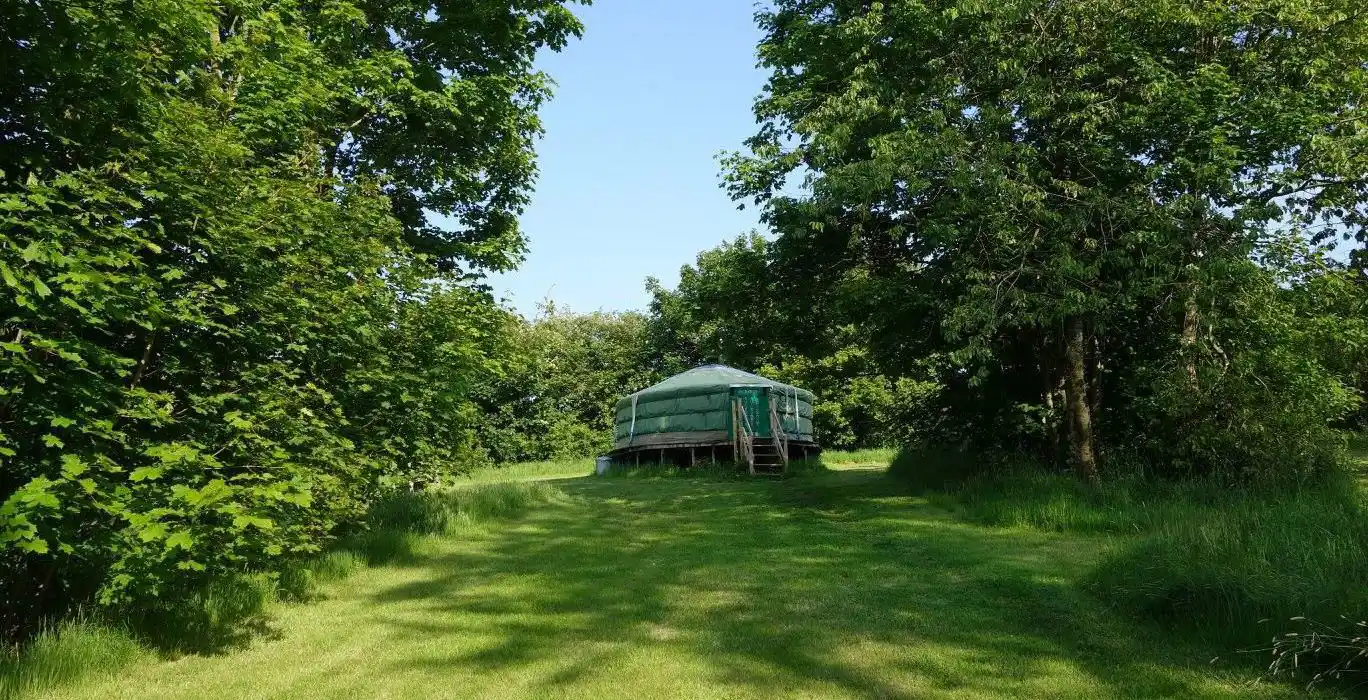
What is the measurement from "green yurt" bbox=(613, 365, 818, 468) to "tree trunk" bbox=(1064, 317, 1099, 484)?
27.3ft

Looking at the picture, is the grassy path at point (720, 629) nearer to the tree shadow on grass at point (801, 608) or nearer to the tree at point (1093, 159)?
the tree shadow on grass at point (801, 608)

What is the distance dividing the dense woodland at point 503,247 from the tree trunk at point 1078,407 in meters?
0.06

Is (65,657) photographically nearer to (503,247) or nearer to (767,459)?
(503,247)

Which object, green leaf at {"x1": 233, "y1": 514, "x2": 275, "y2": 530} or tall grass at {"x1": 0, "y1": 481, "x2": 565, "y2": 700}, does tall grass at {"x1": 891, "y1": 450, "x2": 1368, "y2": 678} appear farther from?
tall grass at {"x1": 0, "y1": 481, "x2": 565, "y2": 700}

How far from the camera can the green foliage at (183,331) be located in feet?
14.1

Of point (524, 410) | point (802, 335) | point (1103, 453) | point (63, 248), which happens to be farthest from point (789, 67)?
point (524, 410)

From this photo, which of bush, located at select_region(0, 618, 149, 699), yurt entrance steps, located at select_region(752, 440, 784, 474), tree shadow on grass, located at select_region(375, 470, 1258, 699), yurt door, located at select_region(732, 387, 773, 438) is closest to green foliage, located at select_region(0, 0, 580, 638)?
bush, located at select_region(0, 618, 149, 699)

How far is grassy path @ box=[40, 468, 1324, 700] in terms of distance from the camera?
4273 mm

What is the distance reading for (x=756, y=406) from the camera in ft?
67.6

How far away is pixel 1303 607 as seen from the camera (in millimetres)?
4395

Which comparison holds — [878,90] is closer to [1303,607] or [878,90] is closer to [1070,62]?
[1070,62]

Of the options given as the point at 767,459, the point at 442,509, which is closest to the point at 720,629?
the point at 442,509

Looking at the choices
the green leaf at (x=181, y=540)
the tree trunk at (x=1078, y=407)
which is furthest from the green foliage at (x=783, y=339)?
the green leaf at (x=181, y=540)

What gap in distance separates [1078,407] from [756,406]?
1055 centimetres
